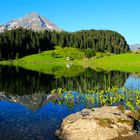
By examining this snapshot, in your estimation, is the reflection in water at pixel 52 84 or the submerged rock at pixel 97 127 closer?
the submerged rock at pixel 97 127

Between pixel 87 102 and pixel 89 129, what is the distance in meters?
16.3

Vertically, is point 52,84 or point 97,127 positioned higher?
point 97,127

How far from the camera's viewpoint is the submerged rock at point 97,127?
2970 centimetres

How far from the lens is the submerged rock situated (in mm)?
29703

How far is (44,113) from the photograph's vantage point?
4094 centimetres

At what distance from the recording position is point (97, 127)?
30281 millimetres

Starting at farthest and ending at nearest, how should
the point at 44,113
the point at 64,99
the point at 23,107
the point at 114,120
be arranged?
the point at 64,99
the point at 23,107
the point at 44,113
the point at 114,120

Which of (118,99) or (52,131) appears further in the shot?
(118,99)

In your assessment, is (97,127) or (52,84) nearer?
(97,127)

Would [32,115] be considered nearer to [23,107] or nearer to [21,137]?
[23,107]

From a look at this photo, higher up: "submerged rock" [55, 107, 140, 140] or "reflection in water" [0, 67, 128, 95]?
"submerged rock" [55, 107, 140, 140]

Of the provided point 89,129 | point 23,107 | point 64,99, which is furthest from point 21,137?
point 64,99

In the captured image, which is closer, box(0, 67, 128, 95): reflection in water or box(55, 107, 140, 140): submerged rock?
box(55, 107, 140, 140): submerged rock

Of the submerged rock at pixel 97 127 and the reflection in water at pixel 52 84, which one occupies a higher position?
the submerged rock at pixel 97 127
